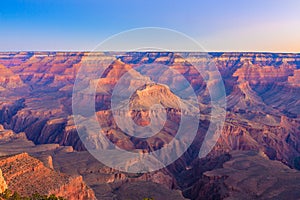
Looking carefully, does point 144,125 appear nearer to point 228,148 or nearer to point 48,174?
point 228,148

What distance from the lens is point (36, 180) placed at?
51969mm

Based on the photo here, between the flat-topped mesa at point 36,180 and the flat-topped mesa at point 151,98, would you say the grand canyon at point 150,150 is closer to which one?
the flat-topped mesa at point 36,180

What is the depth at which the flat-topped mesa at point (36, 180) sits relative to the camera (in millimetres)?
49656

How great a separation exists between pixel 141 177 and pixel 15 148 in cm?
3384

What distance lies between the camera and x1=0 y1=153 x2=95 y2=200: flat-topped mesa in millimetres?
49656

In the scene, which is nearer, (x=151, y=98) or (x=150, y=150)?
(x=150, y=150)

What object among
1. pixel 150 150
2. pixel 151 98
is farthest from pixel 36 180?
pixel 151 98

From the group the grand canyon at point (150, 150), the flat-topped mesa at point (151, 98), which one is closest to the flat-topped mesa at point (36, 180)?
the grand canyon at point (150, 150)

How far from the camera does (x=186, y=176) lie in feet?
329

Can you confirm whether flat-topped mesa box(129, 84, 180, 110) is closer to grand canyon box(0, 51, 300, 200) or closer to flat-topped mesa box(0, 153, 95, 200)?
grand canyon box(0, 51, 300, 200)

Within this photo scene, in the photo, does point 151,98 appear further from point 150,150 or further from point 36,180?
point 36,180

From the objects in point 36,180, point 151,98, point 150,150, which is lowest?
point 150,150

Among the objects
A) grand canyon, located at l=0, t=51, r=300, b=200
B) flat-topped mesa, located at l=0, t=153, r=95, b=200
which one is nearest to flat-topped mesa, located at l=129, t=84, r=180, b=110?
grand canyon, located at l=0, t=51, r=300, b=200

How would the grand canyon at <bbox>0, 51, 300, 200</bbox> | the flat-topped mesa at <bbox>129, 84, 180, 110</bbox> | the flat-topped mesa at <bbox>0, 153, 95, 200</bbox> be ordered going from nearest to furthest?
the flat-topped mesa at <bbox>0, 153, 95, 200</bbox>
the grand canyon at <bbox>0, 51, 300, 200</bbox>
the flat-topped mesa at <bbox>129, 84, 180, 110</bbox>
